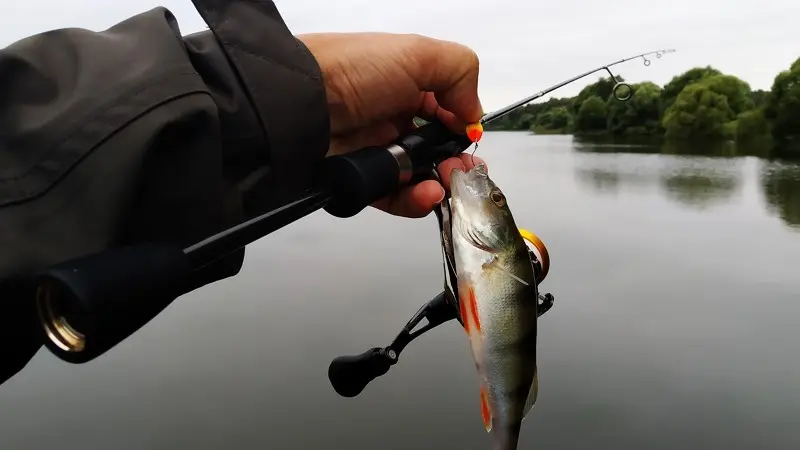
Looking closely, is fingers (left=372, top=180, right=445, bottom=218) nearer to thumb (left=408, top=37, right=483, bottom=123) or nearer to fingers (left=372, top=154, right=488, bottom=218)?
fingers (left=372, top=154, right=488, bottom=218)

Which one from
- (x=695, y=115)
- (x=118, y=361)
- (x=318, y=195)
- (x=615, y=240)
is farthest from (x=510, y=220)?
(x=695, y=115)

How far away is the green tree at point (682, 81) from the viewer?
53.2 metres

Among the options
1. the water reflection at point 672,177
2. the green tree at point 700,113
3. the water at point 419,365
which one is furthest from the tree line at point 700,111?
the water at point 419,365

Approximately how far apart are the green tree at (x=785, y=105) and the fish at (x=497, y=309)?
4193 cm

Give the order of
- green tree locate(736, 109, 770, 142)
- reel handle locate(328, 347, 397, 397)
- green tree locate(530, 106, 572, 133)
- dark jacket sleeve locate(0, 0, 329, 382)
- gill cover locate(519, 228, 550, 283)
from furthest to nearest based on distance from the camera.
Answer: green tree locate(530, 106, 572, 133) < green tree locate(736, 109, 770, 142) < reel handle locate(328, 347, 397, 397) < gill cover locate(519, 228, 550, 283) < dark jacket sleeve locate(0, 0, 329, 382)

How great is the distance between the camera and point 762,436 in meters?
6.49

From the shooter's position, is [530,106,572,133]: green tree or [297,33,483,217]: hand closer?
[297,33,483,217]: hand

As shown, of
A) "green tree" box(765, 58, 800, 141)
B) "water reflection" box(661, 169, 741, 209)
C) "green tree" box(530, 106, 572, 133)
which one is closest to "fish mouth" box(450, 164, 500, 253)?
"water reflection" box(661, 169, 741, 209)

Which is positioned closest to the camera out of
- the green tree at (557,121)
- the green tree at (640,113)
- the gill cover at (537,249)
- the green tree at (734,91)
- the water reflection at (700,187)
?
the gill cover at (537,249)

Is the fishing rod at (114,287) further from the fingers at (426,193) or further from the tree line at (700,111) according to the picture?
the tree line at (700,111)

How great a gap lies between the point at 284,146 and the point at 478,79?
96cm

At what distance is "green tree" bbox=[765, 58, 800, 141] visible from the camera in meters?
36.8

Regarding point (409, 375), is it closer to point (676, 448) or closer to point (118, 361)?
point (676, 448)

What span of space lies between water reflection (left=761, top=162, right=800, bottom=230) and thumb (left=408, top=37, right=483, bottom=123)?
15155 mm
